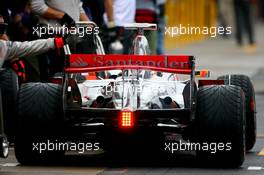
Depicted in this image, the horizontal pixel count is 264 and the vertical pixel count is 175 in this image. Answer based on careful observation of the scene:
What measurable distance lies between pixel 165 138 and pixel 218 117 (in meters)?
0.64

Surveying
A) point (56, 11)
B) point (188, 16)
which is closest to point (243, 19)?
point (188, 16)

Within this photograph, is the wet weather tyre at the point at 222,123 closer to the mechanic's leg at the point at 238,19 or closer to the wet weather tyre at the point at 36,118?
the wet weather tyre at the point at 36,118

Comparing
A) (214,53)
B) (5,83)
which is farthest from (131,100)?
(214,53)

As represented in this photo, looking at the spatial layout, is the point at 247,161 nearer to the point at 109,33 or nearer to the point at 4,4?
the point at 4,4

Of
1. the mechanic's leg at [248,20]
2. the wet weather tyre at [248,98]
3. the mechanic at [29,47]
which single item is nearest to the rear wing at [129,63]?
the mechanic at [29,47]

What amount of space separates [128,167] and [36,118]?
88cm

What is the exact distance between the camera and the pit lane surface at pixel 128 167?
9.48 meters

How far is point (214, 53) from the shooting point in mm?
27344

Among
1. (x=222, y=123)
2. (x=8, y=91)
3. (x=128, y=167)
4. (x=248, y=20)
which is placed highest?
(x=248, y=20)

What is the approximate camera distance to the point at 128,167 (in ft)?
32.1

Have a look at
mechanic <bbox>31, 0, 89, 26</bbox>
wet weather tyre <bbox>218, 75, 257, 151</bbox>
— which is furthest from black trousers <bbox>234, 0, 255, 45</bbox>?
wet weather tyre <bbox>218, 75, 257, 151</bbox>

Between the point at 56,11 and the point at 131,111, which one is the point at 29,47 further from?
the point at 56,11

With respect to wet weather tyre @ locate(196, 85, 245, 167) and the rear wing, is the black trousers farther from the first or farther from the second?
wet weather tyre @ locate(196, 85, 245, 167)

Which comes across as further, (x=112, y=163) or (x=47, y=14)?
(x=47, y=14)
